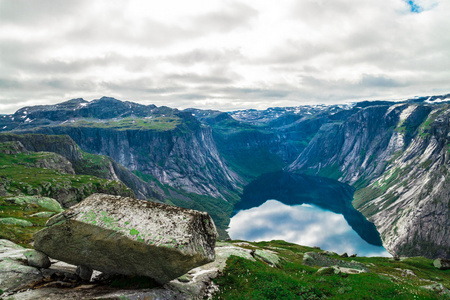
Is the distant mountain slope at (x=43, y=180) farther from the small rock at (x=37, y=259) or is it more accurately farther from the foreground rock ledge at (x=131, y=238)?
the foreground rock ledge at (x=131, y=238)

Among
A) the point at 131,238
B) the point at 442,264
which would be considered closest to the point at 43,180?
the point at 131,238

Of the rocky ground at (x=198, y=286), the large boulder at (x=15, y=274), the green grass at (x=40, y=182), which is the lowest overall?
the green grass at (x=40, y=182)

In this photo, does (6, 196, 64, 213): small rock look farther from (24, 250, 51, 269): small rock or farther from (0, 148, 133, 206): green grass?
(24, 250, 51, 269): small rock

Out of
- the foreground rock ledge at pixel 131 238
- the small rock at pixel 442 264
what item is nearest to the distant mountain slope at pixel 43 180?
the foreground rock ledge at pixel 131 238

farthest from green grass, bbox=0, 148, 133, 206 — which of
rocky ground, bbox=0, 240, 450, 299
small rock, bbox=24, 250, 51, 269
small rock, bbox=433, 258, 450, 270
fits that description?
small rock, bbox=433, 258, 450, 270

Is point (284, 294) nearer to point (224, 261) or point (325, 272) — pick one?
point (224, 261)

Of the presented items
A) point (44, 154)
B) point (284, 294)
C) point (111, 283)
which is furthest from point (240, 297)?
point (44, 154)
